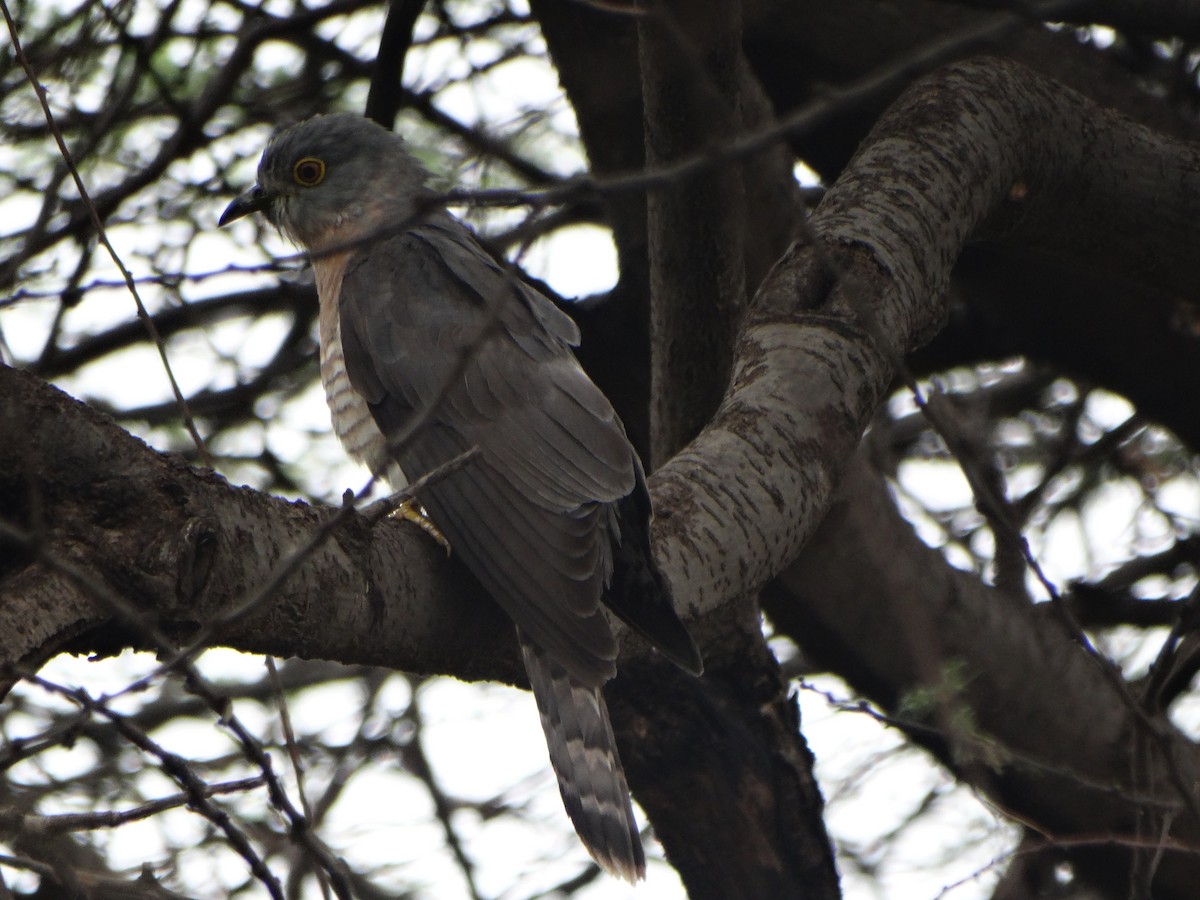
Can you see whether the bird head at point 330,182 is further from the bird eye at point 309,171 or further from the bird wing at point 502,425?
the bird wing at point 502,425

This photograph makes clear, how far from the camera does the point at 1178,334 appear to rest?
5.12m

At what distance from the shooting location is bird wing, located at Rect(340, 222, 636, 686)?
10.5 feet

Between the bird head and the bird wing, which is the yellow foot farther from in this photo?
the bird head

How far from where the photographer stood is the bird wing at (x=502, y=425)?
126 inches

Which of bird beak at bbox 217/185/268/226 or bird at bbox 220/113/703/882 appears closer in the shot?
bird at bbox 220/113/703/882

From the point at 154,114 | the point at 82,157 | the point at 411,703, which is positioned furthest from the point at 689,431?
the point at 154,114

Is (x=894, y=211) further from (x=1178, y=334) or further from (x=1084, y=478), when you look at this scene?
(x=1084, y=478)

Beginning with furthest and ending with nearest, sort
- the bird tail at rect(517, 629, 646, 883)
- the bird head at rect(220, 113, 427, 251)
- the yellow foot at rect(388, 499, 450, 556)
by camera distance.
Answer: the bird head at rect(220, 113, 427, 251), the yellow foot at rect(388, 499, 450, 556), the bird tail at rect(517, 629, 646, 883)

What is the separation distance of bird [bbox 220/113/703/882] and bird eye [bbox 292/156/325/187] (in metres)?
0.02

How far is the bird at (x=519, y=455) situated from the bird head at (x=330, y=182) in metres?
0.02

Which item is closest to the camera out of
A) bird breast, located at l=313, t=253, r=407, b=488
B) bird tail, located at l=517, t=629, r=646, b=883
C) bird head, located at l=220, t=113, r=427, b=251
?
bird tail, located at l=517, t=629, r=646, b=883

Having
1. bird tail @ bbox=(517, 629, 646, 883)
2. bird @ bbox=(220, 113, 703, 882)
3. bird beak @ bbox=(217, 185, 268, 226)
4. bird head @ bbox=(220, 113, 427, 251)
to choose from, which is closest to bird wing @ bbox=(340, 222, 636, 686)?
bird @ bbox=(220, 113, 703, 882)

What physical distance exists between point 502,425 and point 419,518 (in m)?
0.36

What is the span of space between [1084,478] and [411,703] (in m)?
3.02
